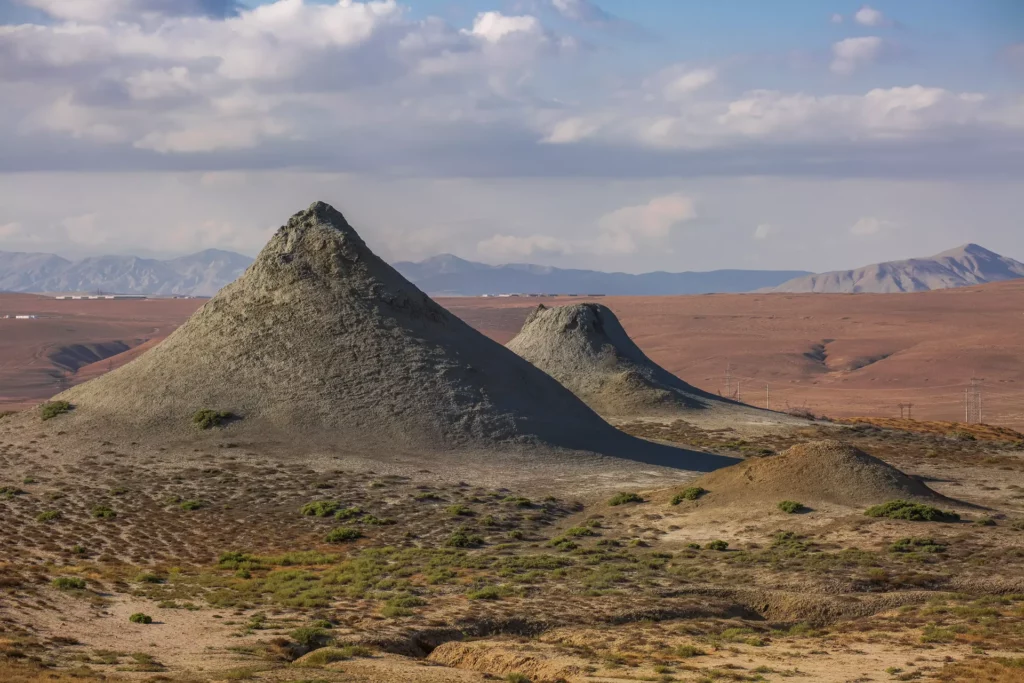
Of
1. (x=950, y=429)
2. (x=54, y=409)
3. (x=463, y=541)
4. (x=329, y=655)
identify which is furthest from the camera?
(x=950, y=429)

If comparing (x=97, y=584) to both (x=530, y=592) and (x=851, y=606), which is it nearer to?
(x=530, y=592)

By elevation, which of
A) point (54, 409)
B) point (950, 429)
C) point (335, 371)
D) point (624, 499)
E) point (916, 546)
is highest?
point (335, 371)

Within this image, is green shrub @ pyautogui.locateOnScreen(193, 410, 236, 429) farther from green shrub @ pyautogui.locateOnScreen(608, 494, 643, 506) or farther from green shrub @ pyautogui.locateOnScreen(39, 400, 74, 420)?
green shrub @ pyautogui.locateOnScreen(608, 494, 643, 506)

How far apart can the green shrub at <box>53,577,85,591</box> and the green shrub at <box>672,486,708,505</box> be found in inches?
970

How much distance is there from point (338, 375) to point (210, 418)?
25.4 feet

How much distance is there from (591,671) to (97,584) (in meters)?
18.2

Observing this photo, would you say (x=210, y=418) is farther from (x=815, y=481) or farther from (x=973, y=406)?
(x=973, y=406)

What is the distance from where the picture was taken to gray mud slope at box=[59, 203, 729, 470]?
66000 millimetres

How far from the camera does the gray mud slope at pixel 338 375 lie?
66000 millimetres

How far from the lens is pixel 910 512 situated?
45.8 meters

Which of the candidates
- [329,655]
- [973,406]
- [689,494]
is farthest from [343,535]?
[973,406]

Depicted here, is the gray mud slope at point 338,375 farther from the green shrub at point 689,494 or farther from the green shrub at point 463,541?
the green shrub at point 463,541

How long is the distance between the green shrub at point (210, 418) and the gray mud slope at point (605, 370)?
3669 centimetres

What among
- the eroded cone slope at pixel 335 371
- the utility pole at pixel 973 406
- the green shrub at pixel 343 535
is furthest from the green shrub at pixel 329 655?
the utility pole at pixel 973 406
